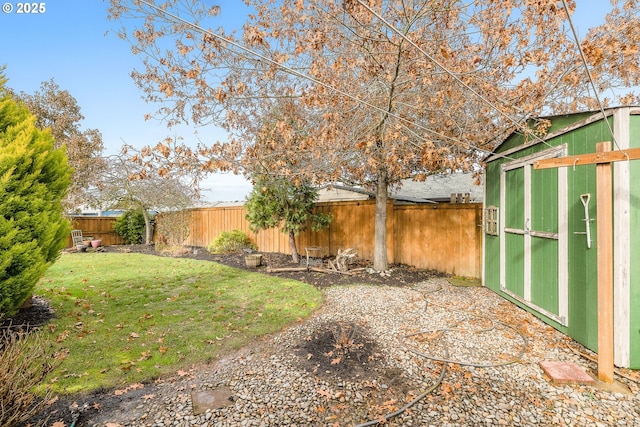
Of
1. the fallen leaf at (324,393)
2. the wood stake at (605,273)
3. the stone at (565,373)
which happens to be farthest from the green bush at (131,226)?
the wood stake at (605,273)

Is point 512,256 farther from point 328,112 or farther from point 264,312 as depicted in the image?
point 264,312

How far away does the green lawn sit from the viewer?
10.7ft

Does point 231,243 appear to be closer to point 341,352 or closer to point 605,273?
point 341,352

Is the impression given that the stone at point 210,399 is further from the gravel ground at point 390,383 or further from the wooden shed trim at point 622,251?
A: the wooden shed trim at point 622,251

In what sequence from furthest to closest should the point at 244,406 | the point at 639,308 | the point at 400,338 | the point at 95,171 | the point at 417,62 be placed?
the point at 95,171, the point at 417,62, the point at 400,338, the point at 639,308, the point at 244,406

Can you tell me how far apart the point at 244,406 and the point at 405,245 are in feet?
22.4

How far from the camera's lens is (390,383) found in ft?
9.46

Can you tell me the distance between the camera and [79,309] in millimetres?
4797

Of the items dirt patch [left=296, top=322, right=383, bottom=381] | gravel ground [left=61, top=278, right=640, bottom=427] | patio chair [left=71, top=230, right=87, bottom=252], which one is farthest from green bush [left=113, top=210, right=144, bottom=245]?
dirt patch [left=296, top=322, right=383, bottom=381]

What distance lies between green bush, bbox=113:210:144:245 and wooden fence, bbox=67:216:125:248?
0.33 metres

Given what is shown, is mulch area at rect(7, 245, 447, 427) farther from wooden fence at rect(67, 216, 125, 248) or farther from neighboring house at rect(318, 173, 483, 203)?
neighboring house at rect(318, 173, 483, 203)

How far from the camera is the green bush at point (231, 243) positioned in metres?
11.8

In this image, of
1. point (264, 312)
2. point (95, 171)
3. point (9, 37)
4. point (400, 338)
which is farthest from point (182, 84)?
point (95, 171)

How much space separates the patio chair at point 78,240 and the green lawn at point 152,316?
5713 mm
